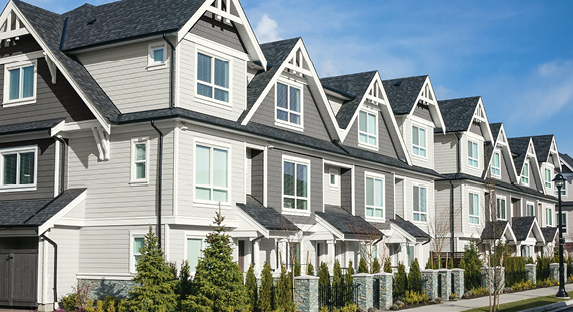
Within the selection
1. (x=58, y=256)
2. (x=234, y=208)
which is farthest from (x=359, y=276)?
(x=58, y=256)

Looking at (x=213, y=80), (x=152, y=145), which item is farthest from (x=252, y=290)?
(x=213, y=80)

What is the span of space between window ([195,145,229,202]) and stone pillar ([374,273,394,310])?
6918mm

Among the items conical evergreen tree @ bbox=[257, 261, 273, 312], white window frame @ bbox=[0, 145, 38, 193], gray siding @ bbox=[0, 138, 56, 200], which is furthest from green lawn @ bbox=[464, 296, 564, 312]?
white window frame @ bbox=[0, 145, 38, 193]

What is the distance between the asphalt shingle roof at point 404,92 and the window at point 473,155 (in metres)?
7.73

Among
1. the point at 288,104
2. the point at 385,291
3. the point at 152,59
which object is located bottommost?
the point at 385,291

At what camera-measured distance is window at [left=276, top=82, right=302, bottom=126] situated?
2905 cm

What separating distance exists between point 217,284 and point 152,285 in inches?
75.4

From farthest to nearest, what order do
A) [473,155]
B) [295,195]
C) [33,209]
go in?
1. [473,155]
2. [295,195]
3. [33,209]

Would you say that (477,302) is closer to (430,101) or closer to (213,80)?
(213,80)

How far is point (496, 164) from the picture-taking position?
4991 centimetres

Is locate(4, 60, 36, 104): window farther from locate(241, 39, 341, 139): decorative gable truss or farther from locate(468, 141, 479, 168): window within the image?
locate(468, 141, 479, 168): window

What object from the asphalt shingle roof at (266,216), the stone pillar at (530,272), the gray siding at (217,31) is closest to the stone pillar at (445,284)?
the asphalt shingle roof at (266,216)

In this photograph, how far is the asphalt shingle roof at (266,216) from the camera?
25.0 metres

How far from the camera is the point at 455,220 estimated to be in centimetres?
4409
